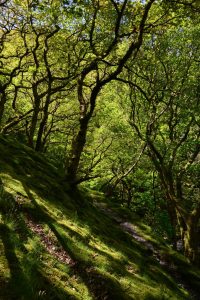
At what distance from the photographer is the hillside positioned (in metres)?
8.59

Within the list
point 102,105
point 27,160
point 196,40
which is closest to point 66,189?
point 27,160

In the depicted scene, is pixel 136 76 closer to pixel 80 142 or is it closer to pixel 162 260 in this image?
pixel 80 142

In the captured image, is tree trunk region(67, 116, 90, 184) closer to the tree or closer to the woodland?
the woodland

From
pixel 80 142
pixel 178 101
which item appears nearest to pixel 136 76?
pixel 178 101

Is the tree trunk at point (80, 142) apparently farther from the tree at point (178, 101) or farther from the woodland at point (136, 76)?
the tree at point (178, 101)

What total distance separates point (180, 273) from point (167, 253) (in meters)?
2.40

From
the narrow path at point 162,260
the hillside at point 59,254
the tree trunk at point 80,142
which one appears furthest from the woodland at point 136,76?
the narrow path at point 162,260

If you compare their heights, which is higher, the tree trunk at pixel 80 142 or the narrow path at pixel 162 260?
the tree trunk at pixel 80 142

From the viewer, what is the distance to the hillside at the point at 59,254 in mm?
8594

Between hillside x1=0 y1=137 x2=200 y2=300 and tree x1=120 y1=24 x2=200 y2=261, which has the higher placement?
tree x1=120 y1=24 x2=200 y2=261

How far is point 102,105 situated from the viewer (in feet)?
136

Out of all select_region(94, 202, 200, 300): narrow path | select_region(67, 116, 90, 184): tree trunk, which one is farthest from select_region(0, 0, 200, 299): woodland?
select_region(94, 202, 200, 300): narrow path

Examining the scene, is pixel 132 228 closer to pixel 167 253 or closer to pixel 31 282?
pixel 167 253

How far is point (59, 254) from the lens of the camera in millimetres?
10930
